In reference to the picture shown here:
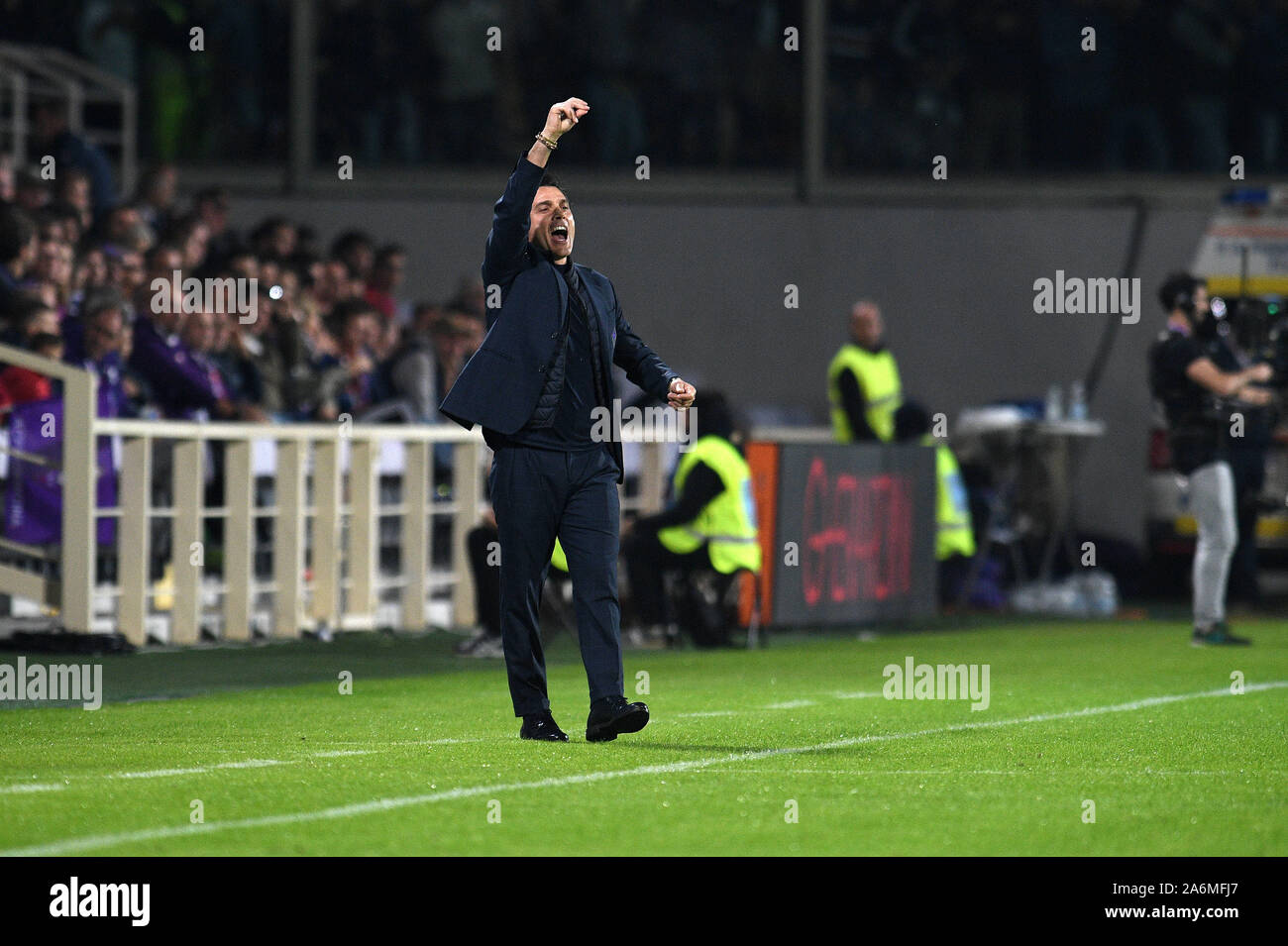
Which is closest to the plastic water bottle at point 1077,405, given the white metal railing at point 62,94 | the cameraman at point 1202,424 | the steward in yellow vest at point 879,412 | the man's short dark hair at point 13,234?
the steward in yellow vest at point 879,412

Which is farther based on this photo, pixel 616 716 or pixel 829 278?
pixel 829 278

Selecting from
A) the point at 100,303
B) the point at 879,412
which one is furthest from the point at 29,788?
the point at 879,412

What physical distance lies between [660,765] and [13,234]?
777 cm

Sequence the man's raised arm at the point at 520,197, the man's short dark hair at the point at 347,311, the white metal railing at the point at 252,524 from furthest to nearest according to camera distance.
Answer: the man's short dark hair at the point at 347,311, the white metal railing at the point at 252,524, the man's raised arm at the point at 520,197

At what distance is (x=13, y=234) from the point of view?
1520 cm

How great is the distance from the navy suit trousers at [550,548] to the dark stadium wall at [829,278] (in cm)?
1470

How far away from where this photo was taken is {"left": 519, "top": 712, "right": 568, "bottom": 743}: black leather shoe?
9.71 meters

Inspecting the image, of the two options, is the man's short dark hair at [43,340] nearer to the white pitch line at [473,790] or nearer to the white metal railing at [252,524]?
the white metal railing at [252,524]

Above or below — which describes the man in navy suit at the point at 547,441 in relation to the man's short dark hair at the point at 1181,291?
below

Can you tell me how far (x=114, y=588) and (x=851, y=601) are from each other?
5378 mm

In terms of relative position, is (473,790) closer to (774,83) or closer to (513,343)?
(513,343)

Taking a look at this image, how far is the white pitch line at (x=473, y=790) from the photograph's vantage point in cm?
700
